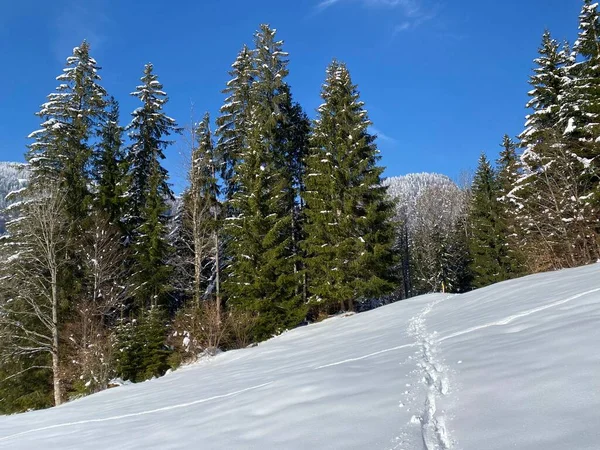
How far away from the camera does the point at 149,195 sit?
877 inches

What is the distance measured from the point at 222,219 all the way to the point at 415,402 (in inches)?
732

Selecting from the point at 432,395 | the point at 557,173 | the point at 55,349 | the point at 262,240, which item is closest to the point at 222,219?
the point at 262,240

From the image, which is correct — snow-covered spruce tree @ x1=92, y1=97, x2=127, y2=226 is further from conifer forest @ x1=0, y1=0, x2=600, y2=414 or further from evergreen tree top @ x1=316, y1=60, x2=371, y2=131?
evergreen tree top @ x1=316, y1=60, x2=371, y2=131

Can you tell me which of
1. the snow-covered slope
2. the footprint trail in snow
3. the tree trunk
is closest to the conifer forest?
the tree trunk

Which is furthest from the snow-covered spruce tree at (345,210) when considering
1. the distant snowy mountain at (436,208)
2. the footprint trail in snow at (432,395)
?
the distant snowy mountain at (436,208)

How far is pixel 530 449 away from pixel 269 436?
2310 millimetres

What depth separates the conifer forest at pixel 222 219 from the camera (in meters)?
16.3

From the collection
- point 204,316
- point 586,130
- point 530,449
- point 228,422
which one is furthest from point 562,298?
point 586,130

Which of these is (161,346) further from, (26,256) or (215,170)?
(215,170)

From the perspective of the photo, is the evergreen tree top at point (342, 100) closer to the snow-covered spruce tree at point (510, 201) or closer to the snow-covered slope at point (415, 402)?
the snow-covered spruce tree at point (510, 201)

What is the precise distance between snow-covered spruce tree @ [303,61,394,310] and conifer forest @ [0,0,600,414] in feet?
0.27

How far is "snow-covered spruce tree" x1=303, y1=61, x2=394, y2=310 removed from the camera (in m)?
18.9

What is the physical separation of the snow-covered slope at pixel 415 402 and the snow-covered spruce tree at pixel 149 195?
13265mm

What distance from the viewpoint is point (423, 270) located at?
4334 cm
